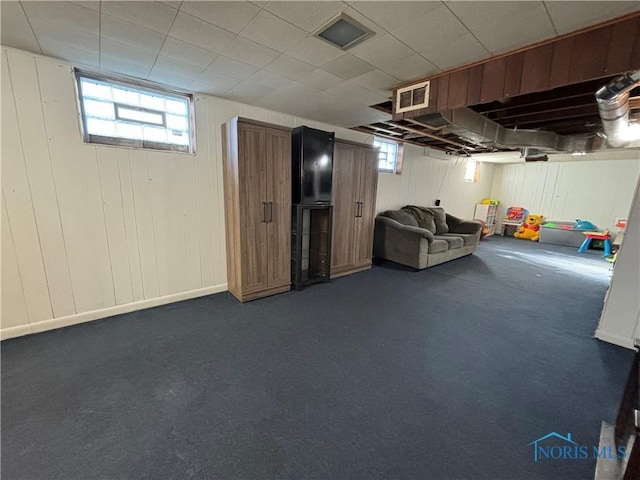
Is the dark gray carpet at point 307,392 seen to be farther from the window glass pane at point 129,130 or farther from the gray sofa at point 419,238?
the window glass pane at point 129,130

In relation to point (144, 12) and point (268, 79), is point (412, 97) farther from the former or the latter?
point (144, 12)

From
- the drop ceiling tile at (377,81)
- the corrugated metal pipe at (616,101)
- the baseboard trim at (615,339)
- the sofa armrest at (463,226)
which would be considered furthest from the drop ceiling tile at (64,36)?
the sofa armrest at (463,226)

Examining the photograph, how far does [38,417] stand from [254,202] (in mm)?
2287

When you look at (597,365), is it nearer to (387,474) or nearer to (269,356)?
(387,474)

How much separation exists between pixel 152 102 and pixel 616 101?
4.37m

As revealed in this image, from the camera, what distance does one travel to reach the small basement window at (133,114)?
2425 mm

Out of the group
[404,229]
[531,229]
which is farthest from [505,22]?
[531,229]

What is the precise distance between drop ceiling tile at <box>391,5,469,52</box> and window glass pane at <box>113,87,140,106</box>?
2.52 metres

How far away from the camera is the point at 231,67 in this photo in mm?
2281

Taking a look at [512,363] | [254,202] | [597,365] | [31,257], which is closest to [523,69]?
[512,363]

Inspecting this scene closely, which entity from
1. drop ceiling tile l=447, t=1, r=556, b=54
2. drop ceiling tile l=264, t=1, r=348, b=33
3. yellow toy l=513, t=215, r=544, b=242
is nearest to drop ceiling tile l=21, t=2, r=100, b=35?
drop ceiling tile l=264, t=1, r=348, b=33

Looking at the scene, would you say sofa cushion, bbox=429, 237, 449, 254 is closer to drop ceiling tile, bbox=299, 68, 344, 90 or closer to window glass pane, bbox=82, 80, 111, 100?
drop ceiling tile, bbox=299, 68, 344, 90

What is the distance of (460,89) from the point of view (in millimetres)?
2244

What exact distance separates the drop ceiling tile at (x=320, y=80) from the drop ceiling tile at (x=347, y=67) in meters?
0.07
